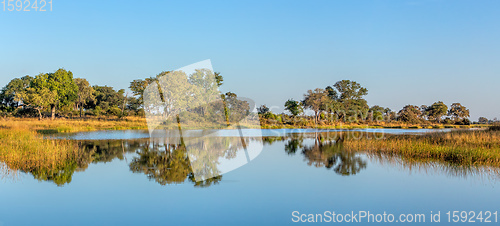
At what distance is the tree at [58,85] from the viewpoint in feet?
197

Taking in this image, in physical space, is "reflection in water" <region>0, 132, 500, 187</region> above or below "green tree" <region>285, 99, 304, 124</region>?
below

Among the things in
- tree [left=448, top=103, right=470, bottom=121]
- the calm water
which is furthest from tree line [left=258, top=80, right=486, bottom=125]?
the calm water

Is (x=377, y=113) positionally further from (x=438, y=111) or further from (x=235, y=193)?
(x=235, y=193)

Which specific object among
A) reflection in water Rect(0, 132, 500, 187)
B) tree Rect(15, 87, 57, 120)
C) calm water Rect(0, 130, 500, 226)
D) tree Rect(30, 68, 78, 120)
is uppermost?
tree Rect(30, 68, 78, 120)

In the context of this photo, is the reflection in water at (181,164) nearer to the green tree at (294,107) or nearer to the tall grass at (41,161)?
the tall grass at (41,161)

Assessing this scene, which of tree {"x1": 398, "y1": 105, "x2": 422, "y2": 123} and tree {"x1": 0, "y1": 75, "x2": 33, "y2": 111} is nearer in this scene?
tree {"x1": 0, "y1": 75, "x2": 33, "y2": 111}

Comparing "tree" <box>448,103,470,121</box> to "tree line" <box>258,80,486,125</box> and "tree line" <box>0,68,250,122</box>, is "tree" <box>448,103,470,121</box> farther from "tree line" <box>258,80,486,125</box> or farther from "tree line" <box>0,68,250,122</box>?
"tree line" <box>0,68,250,122</box>

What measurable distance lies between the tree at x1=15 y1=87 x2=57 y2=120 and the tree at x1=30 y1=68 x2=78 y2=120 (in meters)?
1.16

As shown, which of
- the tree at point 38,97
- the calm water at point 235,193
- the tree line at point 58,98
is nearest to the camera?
the calm water at point 235,193

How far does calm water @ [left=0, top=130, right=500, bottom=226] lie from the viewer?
9.20 metres

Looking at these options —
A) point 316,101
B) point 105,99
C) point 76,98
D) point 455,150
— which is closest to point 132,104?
point 105,99

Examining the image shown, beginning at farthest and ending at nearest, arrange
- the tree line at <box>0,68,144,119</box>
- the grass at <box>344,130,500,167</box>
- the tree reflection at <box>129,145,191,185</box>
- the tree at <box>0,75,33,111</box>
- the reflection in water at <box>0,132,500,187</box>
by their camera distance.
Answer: the tree at <box>0,75,33,111</box>
the tree line at <box>0,68,144,119</box>
the grass at <box>344,130,500,167</box>
the tree reflection at <box>129,145,191,185</box>
the reflection in water at <box>0,132,500,187</box>

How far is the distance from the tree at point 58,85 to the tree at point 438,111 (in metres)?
92.8

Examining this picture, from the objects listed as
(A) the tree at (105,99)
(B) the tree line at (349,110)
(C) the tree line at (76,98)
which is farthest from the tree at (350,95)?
(A) the tree at (105,99)
